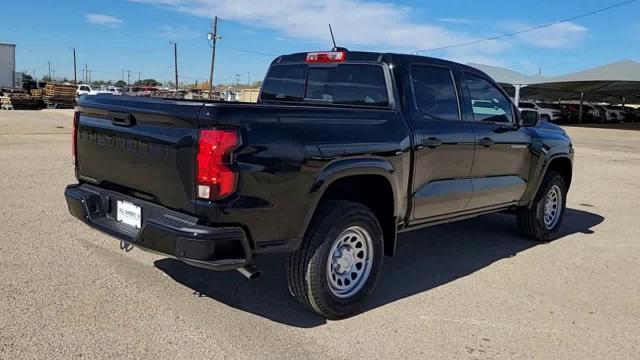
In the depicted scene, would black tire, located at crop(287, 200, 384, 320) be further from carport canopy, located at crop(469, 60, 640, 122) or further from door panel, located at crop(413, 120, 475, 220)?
carport canopy, located at crop(469, 60, 640, 122)

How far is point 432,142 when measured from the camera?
15.7 feet

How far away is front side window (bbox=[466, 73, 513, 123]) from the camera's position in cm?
554

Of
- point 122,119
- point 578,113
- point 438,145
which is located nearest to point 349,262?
point 438,145

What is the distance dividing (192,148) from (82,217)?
1.38 meters

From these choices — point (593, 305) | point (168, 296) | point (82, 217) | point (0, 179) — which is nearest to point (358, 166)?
point (168, 296)

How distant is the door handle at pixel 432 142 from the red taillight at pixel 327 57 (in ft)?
3.47

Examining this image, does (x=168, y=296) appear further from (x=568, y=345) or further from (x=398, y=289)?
(x=568, y=345)

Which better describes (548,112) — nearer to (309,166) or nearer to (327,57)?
(327,57)

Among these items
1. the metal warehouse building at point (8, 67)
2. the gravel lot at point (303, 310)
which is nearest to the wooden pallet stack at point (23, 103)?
the metal warehouse building at point (8, 67)

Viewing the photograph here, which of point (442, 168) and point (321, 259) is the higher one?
point (442, 168)

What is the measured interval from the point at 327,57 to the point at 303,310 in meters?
2.27

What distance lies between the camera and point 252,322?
13.2 ft

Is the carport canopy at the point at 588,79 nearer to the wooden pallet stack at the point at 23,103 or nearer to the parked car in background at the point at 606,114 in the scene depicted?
the parked car in background at the point at 606,114

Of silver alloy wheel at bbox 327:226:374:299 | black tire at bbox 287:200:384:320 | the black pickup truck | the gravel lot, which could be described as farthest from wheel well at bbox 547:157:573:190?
black tire at bbox 287:200:384:320
